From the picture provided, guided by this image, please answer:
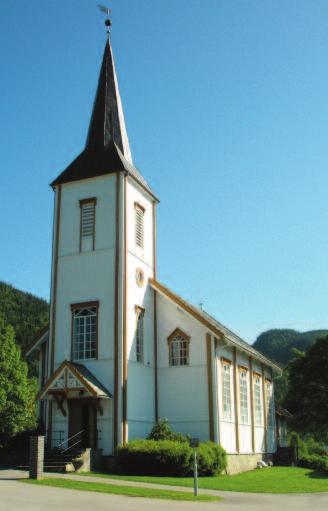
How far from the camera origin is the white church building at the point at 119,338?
86.6 ft

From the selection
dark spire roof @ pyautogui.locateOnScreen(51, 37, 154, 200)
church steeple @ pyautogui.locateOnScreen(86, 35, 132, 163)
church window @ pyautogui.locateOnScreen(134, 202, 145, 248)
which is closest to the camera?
church window @ pyautogui.locateOnScreen(134, 202, 145, 248)

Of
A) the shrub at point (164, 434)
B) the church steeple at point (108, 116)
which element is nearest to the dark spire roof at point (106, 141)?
the church steeple at point (108, 116)

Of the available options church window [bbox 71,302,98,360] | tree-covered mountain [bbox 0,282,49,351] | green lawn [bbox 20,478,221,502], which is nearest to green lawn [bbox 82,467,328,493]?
green lawn [bbox 20,478,221,502]

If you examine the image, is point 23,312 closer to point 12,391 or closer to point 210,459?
point 12,391

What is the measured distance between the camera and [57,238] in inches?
1186

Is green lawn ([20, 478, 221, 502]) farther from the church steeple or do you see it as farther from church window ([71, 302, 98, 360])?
the church steeple

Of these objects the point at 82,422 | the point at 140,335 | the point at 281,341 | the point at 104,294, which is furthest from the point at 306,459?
the point at 281,341

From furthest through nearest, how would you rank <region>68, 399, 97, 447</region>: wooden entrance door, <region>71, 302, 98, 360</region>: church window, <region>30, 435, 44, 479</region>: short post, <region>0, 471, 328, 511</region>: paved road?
<region>71, 302, 98, 360</region>: church window, <region>68, 399, 97, 447</region>: wooden entrance door, <region>30, 435, 44, 479</region>: short post, <region>0, 471, 328, 511</region>: paved road

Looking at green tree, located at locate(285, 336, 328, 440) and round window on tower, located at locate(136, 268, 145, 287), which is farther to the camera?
green tree, located at locate(285, 336, 328, 440)

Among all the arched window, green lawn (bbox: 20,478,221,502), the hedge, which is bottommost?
green lawn (bbox: 20,478,221,502)

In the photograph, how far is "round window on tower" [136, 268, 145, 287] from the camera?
95.8 feet

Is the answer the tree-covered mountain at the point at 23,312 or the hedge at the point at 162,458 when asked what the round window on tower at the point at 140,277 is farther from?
the tree-covered mountain at the point at 23,312

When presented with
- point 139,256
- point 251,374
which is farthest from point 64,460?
point 251,374

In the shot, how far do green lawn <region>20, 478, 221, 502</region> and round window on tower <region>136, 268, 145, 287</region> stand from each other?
37.5 ft
